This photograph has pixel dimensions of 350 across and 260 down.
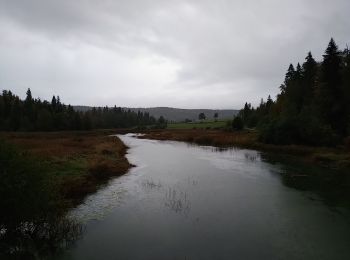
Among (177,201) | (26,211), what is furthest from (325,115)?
(26,211)

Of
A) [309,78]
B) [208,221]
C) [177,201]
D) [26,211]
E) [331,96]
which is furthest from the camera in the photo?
[309,78]

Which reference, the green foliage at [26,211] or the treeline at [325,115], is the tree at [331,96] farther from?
the green foliage at [26,211]

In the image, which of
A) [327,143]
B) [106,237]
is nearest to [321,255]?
[106,237]

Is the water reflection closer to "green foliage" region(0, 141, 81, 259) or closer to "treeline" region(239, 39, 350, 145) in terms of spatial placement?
"green foliage" region(0, 141, 81, 259)

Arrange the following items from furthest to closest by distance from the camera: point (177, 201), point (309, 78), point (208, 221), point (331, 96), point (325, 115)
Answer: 1. point (309, 78)
2. point (325, 115)
3. point (331, 96)
4. point (177, 201)
5. point (208, 221)

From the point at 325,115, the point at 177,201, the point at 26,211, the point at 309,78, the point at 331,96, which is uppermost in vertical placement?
the point at 309,78

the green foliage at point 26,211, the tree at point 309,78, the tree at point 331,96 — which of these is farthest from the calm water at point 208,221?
the tree at point 309,78

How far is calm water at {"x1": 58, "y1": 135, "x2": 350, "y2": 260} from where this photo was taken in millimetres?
13672

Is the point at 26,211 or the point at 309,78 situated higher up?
the point at 309,78

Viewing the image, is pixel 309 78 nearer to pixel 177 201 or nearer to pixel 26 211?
pixel 177 201

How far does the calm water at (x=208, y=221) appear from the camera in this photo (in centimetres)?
1367

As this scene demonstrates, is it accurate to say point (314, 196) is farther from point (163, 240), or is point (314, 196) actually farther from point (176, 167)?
point (176, 167)

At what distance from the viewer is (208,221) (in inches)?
681

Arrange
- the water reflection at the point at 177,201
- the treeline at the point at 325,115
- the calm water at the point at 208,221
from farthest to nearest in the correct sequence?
the treeline at the point at 325,115
the water reflection at the point at 177,201
the calm water at the point at 208,221
